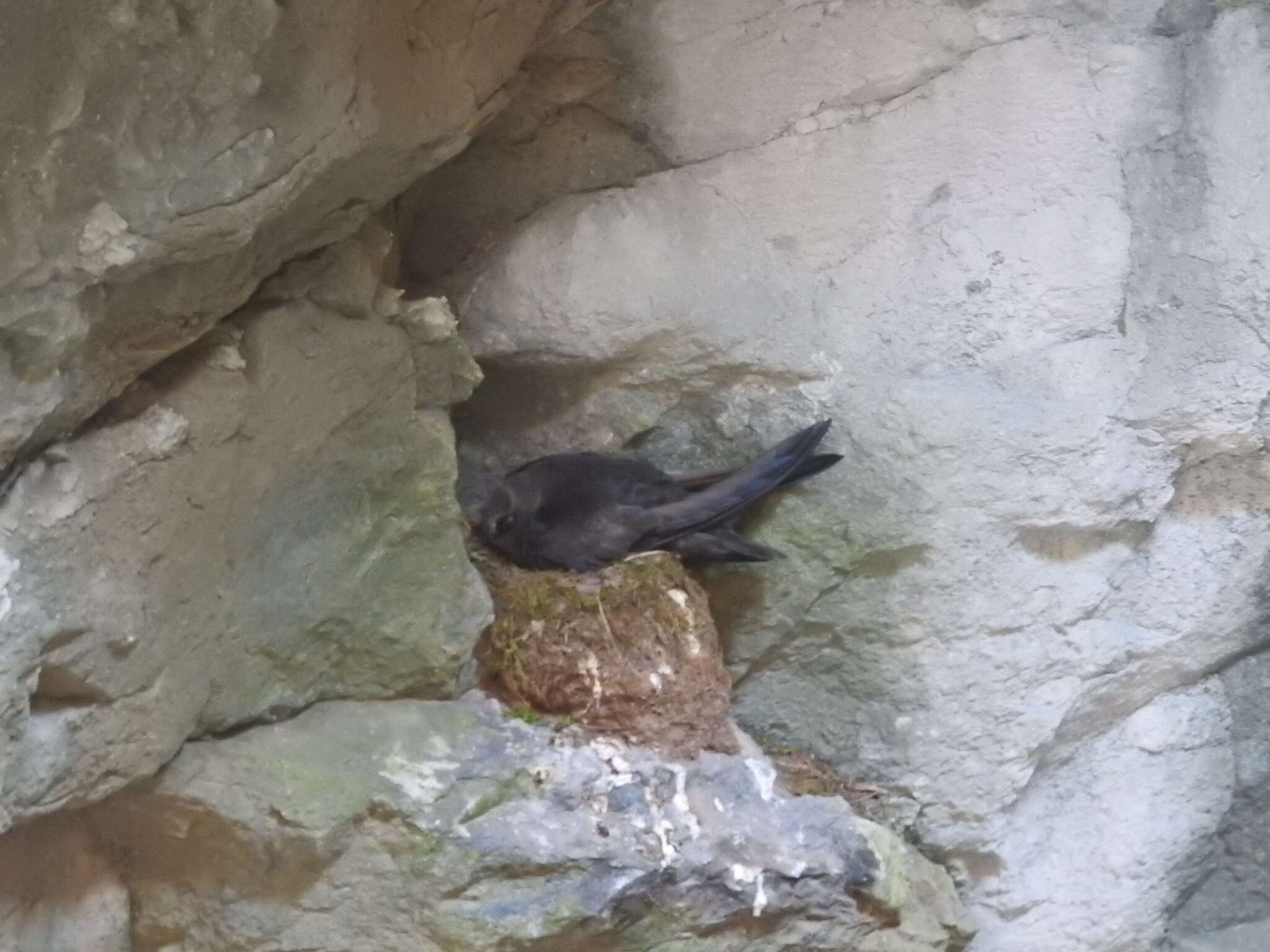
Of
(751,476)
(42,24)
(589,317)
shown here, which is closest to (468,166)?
(589,317)

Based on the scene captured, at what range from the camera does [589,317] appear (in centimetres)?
172

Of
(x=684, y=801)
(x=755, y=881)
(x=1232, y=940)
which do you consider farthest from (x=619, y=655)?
(x=1232, y=940)

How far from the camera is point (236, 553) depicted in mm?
1271

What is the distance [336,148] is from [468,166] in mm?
691

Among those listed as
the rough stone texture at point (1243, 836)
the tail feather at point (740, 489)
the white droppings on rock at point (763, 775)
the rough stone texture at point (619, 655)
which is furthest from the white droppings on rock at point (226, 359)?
the rough stone texture at point (1243, 836)

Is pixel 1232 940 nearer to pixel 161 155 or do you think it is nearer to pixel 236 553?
pixel 236 553

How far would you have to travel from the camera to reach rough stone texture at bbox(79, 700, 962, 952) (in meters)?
1.29

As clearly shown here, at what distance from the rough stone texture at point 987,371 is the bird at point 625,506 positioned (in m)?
0.06

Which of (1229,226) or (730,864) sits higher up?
(1229,226)

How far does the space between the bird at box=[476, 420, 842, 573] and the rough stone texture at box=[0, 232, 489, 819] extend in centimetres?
20

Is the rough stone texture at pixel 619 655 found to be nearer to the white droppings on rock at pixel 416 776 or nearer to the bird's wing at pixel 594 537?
the bird's wing at pixel 594 537

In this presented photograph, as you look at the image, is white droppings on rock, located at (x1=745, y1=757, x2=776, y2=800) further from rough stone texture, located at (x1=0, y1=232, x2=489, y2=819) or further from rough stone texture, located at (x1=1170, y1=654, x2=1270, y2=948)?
rough stone texture, located at (x1=1170, y1=654, x2=1270, y2=948)

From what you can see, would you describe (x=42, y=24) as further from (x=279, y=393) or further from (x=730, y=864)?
(x=730, y=864)

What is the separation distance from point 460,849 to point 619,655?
0.32 m
